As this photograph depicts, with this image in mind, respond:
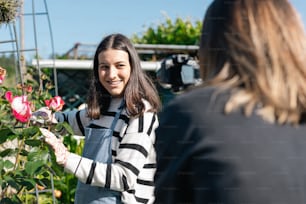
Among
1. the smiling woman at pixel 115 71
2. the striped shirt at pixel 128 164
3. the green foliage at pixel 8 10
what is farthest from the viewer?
the green foliage at pixel 8 10

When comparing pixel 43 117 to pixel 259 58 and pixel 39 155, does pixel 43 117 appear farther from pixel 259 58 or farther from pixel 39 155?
pixel 259 58

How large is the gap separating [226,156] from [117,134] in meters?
0.74

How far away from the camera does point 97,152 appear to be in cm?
140

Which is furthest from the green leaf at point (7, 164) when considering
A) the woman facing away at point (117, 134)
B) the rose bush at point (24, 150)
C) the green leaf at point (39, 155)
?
the woman facing away at point (117, 134)

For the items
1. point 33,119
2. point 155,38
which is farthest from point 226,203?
point 155,38

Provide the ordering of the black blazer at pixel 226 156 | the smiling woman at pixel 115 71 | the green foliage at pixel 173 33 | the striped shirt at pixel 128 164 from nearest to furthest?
the black blazer at pixel 226 156, the striped shirt at pixel 128 164, the smiling woman at pixel 115 71, the green foliage at pixel 173 33

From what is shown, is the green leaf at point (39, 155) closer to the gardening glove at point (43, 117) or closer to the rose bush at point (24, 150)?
the rose bush at point (24, 150)

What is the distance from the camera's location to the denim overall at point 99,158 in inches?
54.4

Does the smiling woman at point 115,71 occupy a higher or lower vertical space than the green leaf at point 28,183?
higher

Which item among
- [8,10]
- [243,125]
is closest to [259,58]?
[243,125]

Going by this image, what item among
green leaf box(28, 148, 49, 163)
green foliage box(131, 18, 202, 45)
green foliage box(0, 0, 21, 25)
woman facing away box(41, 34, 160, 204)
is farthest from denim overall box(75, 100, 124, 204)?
green foliage box(131, 18, 202, 45)

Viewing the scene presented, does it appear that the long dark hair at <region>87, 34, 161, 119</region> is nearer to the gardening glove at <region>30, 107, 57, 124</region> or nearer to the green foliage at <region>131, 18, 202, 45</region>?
the gardening glove at <region>30, 107, 57, 124</region>

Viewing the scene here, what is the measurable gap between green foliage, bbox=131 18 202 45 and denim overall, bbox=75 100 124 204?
9.18m

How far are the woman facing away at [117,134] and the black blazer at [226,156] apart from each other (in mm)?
659
